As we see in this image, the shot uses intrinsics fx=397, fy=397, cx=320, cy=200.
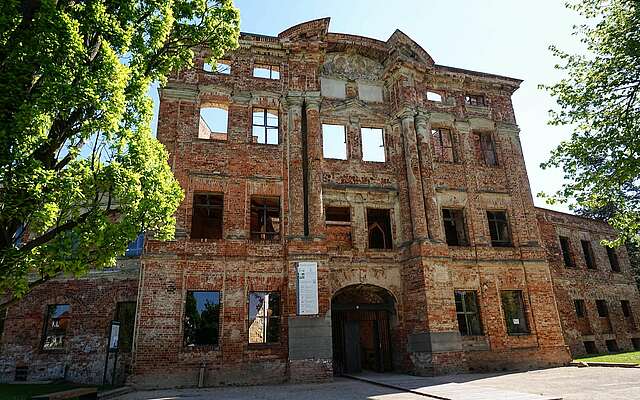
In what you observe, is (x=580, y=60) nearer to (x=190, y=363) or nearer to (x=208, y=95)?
(x=208, y=95)

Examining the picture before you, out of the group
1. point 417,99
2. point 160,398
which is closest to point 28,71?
point 160,398

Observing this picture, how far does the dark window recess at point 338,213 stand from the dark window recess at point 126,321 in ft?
27.3

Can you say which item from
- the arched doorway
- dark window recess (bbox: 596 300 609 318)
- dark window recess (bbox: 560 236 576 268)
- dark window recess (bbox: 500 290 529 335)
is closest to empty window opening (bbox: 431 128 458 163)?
dark window recess (bbox: 500 290 529 335)

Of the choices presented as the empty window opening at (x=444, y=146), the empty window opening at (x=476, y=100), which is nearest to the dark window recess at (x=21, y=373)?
the empty window opening at (x=444, y=146)

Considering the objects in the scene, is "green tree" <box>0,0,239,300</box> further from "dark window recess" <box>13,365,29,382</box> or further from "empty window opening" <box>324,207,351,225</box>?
"dark window recess" <box>13,365,29,382</box>

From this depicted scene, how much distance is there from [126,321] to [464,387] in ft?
39.2

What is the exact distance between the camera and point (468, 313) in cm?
1571

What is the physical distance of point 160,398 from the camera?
1064cm

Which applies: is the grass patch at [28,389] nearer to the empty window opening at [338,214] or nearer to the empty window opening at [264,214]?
the empty window opening at [264,214]

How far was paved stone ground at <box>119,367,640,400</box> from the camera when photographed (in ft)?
30.5

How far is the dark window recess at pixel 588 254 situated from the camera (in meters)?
22.0

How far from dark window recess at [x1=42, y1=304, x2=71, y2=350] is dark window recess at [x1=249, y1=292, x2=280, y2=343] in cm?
729

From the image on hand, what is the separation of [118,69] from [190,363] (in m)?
9.19

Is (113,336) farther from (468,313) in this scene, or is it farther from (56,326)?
(468,313)
